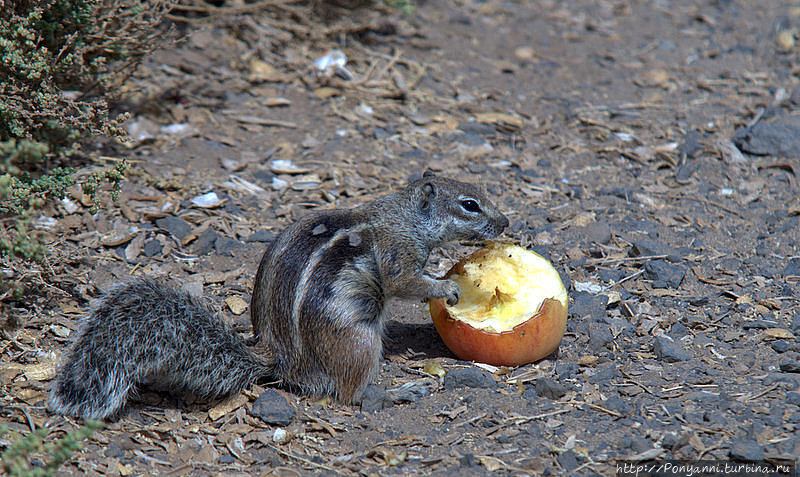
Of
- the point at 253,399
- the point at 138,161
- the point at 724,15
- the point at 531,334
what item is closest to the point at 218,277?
the point at 253,399

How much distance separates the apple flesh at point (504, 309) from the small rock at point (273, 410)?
1067 millimetres

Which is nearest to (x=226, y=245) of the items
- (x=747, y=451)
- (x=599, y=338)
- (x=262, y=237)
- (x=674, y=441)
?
(x=262, y=237)

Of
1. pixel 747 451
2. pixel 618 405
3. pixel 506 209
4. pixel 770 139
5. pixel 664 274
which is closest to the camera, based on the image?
pixel 747 451

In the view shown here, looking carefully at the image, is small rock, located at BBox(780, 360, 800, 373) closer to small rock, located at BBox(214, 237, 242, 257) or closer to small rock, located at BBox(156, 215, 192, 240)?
small rock, located at BBox(214, 237, 242, 257)

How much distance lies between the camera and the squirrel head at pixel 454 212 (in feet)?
16.1

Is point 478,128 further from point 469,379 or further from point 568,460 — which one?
point 568,460

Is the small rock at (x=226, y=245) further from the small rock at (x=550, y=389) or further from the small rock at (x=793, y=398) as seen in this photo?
the small rock at (x=793, y=398)

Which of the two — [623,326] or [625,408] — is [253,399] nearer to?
[625,408]

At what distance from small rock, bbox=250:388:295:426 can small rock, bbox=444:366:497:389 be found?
95 centimetres

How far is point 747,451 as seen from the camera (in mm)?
3629

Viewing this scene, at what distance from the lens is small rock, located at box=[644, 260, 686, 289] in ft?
17.7

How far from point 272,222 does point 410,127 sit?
83.7 inches

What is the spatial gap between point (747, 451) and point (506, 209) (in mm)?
3216

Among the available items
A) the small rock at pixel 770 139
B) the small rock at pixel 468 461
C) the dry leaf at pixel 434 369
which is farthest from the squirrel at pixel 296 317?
the small rock at pixel 770 139
